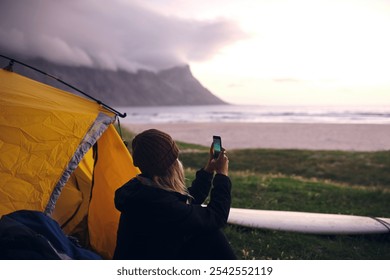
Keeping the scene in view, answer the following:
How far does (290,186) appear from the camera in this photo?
29.4 feet

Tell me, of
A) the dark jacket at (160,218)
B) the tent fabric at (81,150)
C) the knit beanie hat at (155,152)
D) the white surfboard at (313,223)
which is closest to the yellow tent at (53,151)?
the tent fabric at (81,150)

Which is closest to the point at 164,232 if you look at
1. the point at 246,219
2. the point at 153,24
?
the point at 246,219

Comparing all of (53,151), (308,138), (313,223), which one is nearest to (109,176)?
(53,151)

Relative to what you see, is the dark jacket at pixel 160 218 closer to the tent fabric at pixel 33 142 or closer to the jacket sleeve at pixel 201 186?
the jacket sleeve at pixel 201 186

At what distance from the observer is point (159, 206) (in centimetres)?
260

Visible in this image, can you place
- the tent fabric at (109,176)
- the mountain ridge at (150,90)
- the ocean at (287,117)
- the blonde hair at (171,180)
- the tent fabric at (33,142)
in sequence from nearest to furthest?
the blonde hair at (171,180) → the tent fabric at (33,142) → the tent fabric at (109,176) → the ocean at (287,117) → the mountain ridge at (150,90)

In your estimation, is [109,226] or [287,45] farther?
[287,45]

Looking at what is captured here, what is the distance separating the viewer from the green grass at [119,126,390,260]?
5.14 metres

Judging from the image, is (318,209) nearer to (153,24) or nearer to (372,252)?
(372,252)

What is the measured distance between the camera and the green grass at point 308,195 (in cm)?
514

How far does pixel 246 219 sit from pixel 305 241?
0.90m

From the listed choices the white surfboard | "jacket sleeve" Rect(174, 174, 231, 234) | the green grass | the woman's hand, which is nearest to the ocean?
the green grass

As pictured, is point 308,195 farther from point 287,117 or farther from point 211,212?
point 287,117
